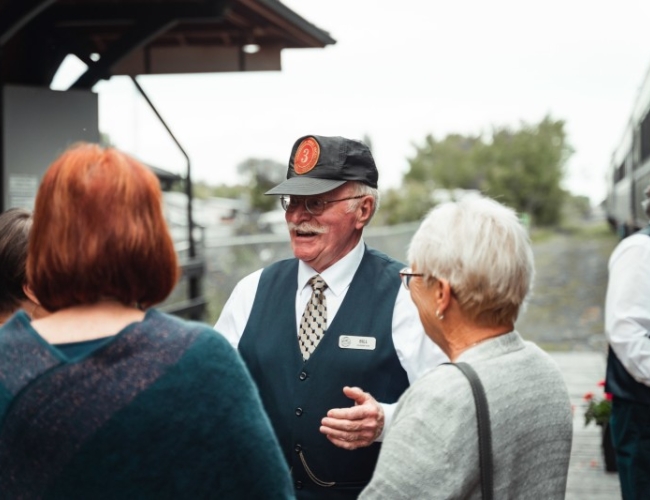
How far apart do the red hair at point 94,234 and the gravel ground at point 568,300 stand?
25.8ft

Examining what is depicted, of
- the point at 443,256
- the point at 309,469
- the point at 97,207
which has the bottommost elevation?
the point at 309,469

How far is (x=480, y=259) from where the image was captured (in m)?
2.23

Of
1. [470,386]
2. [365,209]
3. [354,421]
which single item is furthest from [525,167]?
[470,386]

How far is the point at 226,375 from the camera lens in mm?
1911

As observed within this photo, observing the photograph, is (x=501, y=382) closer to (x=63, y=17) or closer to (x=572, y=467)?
(x=572, y=467)

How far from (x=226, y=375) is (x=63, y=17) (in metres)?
6.83

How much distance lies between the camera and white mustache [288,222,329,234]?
130 inches

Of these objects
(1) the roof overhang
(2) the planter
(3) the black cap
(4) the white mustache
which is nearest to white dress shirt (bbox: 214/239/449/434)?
(4) the white mustache

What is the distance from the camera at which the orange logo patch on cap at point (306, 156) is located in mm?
3309

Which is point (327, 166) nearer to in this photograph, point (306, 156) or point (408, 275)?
point (306, 156)

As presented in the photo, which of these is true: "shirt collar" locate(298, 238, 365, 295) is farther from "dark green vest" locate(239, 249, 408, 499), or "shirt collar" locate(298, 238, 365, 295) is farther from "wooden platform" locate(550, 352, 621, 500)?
"wooden platform" locate(550, 352, 621, 500)

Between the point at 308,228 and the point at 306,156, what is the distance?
0.26 meters

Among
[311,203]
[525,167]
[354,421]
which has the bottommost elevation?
[525,167]

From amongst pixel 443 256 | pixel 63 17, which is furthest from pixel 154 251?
pixel 63 17
